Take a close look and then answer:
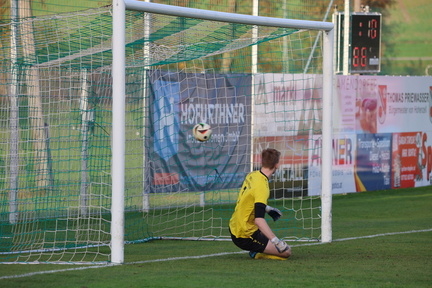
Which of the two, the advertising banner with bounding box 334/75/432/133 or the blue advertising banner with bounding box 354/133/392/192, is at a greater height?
the advertising banner with bounding box 334/75/432/133

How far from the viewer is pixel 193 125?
14.2 meters

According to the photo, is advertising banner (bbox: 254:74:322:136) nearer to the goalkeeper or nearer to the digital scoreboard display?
the digital scoreboard display

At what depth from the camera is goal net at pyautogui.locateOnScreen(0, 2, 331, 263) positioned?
9.64 metres

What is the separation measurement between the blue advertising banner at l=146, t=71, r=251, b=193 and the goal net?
23 mm

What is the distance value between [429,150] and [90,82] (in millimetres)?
9875

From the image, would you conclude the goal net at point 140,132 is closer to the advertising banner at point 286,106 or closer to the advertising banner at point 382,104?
the advertising banner at point 286,106

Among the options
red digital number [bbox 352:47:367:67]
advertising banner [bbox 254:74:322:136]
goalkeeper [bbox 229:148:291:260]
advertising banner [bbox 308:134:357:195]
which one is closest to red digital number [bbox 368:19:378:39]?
red digital number [bbox 352:47:367:67]

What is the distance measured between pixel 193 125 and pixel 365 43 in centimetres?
583

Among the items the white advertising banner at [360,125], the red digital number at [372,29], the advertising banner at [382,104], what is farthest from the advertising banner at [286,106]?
the red digital number at [372,29]

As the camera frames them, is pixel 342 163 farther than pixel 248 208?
Yes

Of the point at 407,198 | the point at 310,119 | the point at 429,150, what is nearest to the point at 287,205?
the point at 310,119

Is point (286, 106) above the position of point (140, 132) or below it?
above

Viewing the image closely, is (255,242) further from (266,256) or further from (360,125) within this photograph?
(360,125)

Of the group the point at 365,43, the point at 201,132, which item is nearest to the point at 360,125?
the point at 365,43
